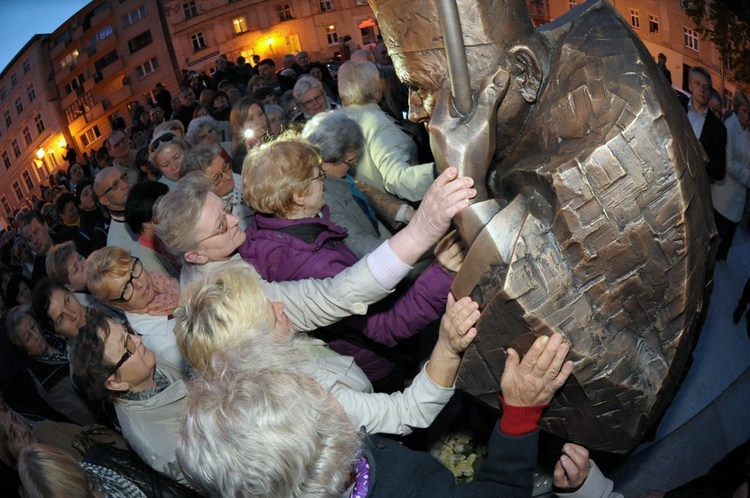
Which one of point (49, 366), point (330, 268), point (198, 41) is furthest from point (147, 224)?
point (198, 41)

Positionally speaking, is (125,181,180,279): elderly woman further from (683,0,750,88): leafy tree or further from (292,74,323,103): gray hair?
(683,0,750,88): leafy tree

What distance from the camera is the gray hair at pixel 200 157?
3.68 m

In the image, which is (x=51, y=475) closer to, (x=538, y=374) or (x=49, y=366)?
(x=538, y=374)

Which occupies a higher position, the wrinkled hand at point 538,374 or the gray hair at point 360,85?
the gray hair at point 360,85

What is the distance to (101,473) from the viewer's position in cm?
235

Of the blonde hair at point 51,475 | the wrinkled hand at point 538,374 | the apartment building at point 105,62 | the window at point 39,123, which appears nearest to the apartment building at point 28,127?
the window at point 39,123

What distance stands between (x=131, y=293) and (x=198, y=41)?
5160 millimetres

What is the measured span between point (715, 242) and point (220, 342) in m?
1.61

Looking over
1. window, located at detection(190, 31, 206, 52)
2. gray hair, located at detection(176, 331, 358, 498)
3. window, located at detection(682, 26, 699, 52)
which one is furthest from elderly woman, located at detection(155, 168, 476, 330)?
window, located at detection(190, 31, 206, 52)

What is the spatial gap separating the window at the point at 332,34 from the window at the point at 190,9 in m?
1.53

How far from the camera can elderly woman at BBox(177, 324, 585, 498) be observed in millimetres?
1424

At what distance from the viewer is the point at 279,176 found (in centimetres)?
256

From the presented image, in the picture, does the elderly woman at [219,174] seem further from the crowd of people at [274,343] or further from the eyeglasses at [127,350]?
the eyeglasses at [127,350]

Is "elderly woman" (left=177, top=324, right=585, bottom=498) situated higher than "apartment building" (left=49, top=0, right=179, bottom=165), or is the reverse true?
"apartment building" (left=49, top=0, right=179, bottom=165)
